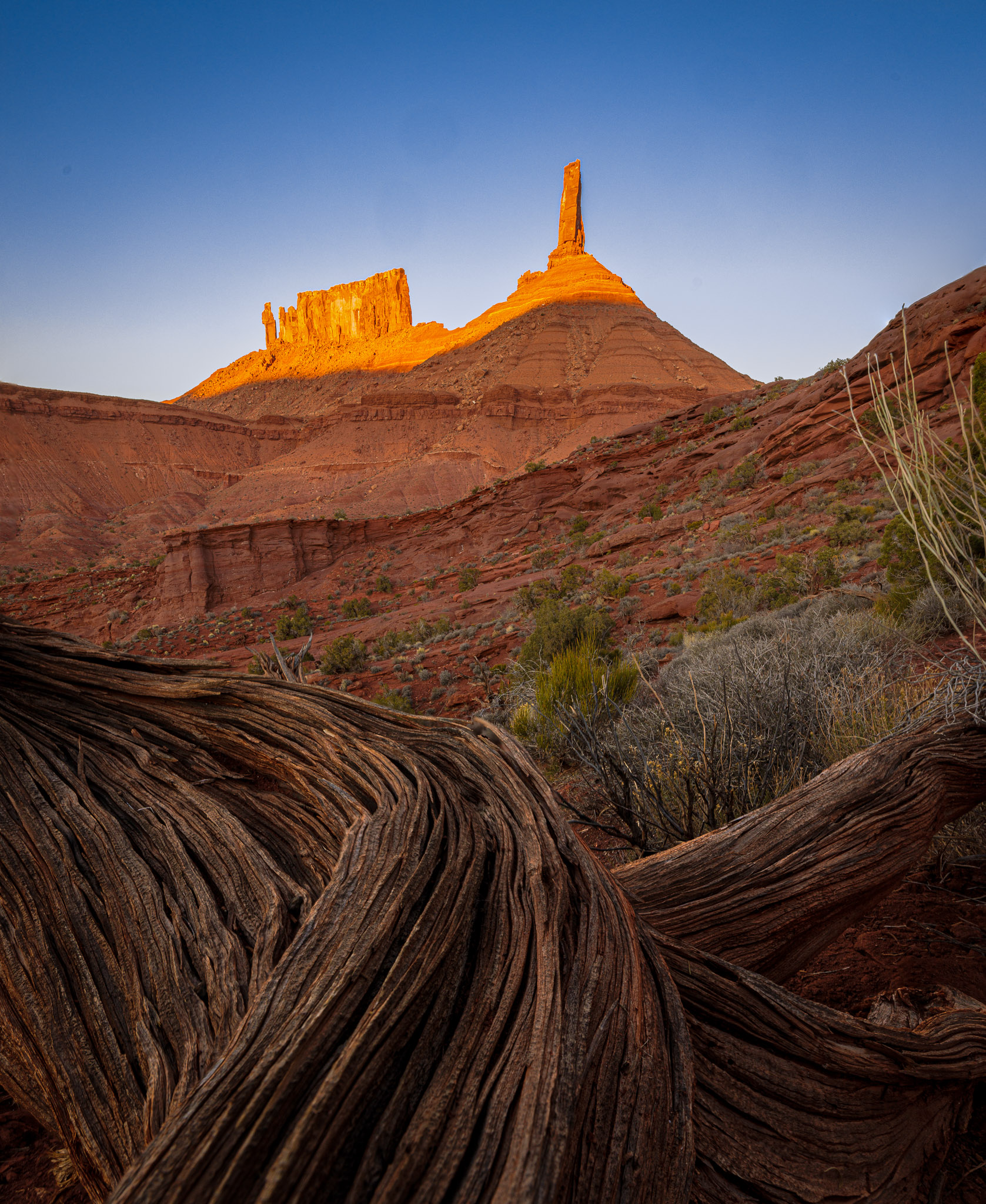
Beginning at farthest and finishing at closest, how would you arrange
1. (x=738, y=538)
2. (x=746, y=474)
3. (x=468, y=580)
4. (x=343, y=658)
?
(x=468, y=580)
(x=746, y=474)
(x=738, y=538)
(x=343, y=658)

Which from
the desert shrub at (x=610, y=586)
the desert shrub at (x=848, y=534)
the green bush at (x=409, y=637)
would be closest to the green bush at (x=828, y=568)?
the desert shrub at (x=848, y=534)

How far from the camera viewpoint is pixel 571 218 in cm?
9050

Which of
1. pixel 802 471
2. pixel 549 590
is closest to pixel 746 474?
pixel 802 471

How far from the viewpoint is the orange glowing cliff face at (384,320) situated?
77.2 meters

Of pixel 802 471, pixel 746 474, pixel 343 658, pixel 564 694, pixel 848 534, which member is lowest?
pixel 343 658

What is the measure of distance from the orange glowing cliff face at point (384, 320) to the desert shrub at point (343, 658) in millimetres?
66163

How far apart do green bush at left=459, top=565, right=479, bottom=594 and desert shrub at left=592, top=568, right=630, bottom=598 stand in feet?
24.6

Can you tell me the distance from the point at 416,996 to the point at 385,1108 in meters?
0.17

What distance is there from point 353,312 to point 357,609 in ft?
294

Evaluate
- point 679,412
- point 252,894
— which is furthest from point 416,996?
point 679,412

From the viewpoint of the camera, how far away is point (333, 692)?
87.7 inches

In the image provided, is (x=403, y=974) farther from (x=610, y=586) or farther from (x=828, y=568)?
(x=610, y=586)

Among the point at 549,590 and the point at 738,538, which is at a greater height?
the point at 738,538

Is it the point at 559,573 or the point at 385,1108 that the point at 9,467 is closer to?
the point at 559,573
